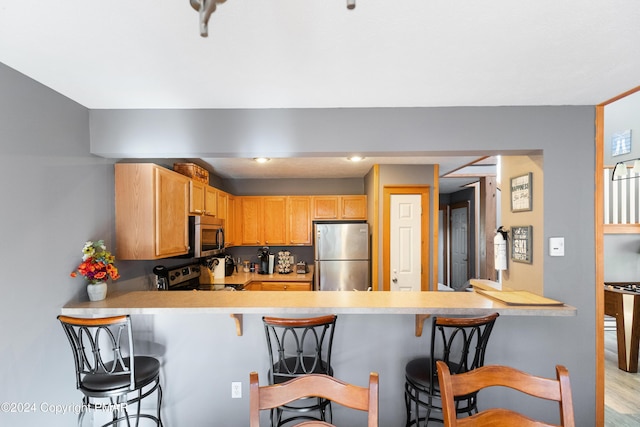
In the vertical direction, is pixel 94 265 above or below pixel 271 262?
above

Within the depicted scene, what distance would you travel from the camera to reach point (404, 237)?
4.25 meters

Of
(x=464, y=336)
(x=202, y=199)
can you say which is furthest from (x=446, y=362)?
(x=202, y=199)

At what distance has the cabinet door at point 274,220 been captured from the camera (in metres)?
4.96

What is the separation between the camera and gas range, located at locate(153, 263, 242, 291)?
120 inches

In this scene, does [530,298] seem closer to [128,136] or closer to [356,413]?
[356,413]

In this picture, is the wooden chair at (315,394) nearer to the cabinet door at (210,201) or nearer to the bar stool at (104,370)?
the bar stool at (104,370)

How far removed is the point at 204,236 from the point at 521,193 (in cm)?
302

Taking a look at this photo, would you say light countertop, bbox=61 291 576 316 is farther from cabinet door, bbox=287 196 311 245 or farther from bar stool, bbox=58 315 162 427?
cabinet door, bbox=287 196 311 245

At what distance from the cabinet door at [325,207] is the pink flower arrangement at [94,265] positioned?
311 centimetres

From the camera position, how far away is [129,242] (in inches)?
96.3

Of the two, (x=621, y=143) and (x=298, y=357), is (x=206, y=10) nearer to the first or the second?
(x=298, y=357)

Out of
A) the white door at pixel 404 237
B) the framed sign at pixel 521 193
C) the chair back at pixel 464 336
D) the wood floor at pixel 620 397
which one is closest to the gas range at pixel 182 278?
the white door at pixel 404 237

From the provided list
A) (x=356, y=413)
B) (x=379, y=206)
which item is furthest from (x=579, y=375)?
(x=379, y=206)

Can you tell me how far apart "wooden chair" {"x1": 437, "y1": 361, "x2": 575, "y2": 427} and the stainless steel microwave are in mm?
2753
